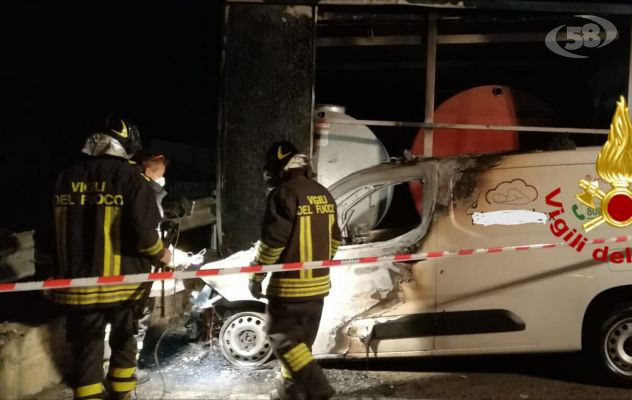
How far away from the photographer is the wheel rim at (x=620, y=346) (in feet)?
12.4

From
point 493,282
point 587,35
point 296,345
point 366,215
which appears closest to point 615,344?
point 493,282

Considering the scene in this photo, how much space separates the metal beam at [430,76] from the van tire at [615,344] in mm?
2973

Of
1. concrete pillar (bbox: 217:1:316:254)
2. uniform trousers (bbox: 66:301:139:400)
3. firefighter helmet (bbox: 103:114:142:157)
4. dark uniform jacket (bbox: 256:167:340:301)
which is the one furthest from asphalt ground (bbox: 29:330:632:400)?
firefighter helmet (bbox: 103:114:142:157)

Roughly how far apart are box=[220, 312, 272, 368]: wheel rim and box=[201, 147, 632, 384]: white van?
21.9 inches

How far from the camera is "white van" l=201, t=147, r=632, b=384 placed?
12.3 feet

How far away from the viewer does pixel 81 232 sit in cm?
283

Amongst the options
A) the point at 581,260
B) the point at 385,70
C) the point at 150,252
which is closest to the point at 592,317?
the point at 581,260

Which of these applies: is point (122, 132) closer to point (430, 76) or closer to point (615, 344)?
point (615, 344)

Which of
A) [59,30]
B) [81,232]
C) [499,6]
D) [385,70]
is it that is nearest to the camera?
[81,232]

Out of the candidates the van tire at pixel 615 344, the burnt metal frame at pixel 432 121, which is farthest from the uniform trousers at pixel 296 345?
the burnt metal frame at pixel 432 121

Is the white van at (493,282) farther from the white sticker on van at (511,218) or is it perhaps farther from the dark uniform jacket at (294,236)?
the dark uniform jacket at (294,236)

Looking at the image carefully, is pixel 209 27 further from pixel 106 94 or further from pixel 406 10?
pixel 406 10

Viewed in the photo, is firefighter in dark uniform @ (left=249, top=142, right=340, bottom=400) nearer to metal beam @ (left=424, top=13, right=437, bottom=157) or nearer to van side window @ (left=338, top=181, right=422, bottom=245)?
van side window @ (left=338, top=181, right=422, bottom=245)

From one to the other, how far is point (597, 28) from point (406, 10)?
8.38 ft
